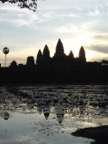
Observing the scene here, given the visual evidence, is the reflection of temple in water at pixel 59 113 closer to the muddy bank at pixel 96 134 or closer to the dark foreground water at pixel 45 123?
the dark foreground water at pixel 45 123

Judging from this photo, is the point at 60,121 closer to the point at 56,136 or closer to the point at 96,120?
the point at 96,120

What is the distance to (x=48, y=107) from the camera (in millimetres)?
48312

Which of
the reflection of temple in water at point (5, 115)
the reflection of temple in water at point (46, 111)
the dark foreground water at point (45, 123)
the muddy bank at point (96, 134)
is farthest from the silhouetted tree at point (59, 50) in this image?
the muddy bank at point (96, 134)

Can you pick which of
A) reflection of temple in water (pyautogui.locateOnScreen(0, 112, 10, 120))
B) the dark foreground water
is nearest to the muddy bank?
the dark foreground water

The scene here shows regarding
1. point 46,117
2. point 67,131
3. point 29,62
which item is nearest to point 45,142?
point 67,131

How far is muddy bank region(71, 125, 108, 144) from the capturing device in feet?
84.3

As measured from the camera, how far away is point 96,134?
27234 mm

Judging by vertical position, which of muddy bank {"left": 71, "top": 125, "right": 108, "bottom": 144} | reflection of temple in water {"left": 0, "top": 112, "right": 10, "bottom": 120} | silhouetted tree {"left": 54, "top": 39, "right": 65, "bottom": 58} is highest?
silhouetted tree {"left": 54, "top": 39, "right": 65, "bottom": 58}

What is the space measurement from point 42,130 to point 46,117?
825 cm

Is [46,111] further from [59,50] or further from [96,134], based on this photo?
[59,50]

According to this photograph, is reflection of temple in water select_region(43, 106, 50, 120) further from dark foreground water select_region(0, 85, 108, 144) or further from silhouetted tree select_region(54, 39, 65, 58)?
silhouetted tree select_region(54, 39, 65, 58)

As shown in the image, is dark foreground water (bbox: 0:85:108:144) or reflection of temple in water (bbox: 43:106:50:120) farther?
reflection of temple in water (bbox: 43:106:50:120)

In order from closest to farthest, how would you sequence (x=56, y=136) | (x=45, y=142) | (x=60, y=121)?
(x=45, y=142) → (x=56, y=136) → (x=60, y=121)

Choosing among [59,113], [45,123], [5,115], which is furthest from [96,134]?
[5,115]
